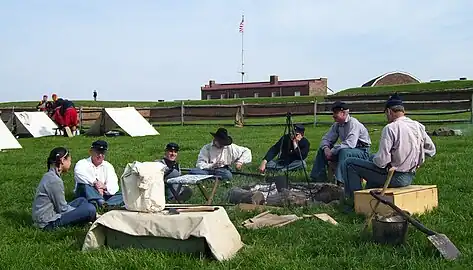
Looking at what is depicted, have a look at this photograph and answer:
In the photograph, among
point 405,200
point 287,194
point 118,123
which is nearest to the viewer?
point 405,200

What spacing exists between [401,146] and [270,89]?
155 ft

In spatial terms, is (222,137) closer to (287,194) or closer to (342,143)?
(342,143)

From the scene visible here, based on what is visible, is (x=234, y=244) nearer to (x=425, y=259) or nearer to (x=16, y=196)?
(x=425, y=259)

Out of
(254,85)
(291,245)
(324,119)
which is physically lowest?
(291,245)

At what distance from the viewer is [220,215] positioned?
5230 mm

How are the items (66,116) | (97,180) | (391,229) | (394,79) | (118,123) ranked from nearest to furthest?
1. (391,229)
2. (97,180)
3. (118,123)
4. (66,116)
5. (394,79)

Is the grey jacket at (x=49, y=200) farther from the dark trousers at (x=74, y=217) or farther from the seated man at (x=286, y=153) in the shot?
the seated man at (x=286, y=153)

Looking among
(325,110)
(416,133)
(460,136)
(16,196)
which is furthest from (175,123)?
(416,133)

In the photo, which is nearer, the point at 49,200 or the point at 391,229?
the point at 391,229

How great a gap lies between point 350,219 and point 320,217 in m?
0.32

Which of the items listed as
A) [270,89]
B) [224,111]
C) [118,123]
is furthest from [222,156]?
[270,89]

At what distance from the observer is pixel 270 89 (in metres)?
53.4

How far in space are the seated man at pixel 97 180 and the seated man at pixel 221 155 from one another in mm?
1720

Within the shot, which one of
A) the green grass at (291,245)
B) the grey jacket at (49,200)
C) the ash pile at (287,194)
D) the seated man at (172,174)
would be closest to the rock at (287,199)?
the ash pile at (287,194)
